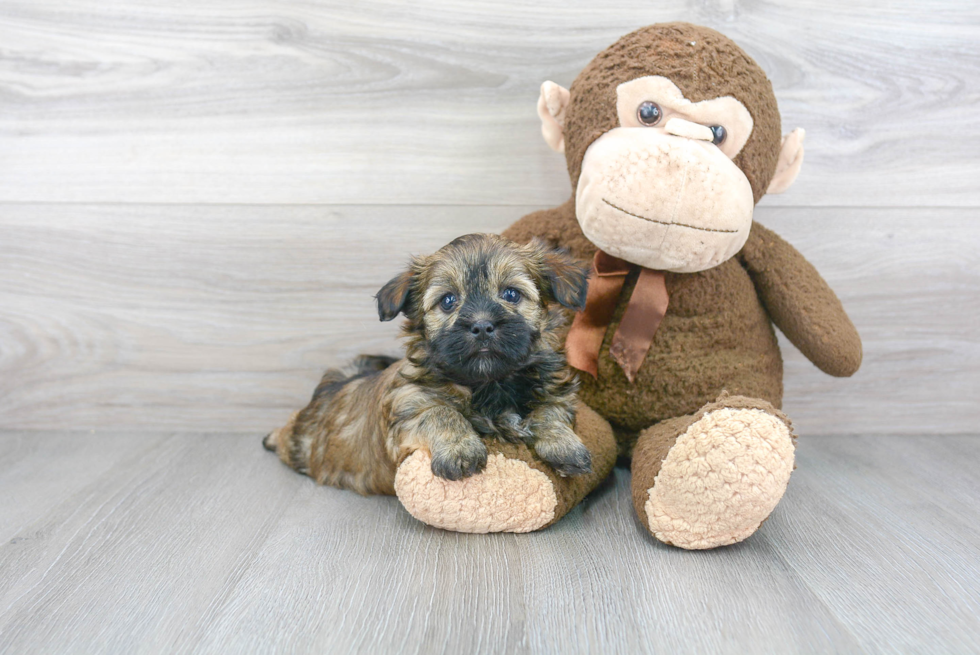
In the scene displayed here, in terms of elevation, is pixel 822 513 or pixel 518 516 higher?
pixel 518 516

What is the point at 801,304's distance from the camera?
1.86 meters

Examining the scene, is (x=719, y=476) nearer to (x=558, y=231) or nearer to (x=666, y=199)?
(x=666, y=199)

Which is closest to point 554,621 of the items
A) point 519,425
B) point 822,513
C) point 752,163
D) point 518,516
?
point 518,516

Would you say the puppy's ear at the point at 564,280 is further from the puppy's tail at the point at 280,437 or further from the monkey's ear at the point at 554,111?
the puppy's tail at the point at 280,437

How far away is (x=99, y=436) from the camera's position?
239 centimetres

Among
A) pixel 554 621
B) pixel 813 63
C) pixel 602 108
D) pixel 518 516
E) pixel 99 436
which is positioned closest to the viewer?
pixel 554 621

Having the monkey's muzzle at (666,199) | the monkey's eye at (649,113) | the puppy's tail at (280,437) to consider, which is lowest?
the puppy's tail at (280,437)

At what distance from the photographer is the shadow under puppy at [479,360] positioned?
4.92 ft

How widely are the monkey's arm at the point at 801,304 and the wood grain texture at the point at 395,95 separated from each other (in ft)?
1.34

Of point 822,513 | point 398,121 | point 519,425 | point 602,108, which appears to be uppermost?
point 602,108

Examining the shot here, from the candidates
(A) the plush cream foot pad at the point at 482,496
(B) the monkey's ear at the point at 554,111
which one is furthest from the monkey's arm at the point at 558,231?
(A) the plush cream foot pad at the point at 482,496

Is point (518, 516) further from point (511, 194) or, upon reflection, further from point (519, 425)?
point (511, 194)

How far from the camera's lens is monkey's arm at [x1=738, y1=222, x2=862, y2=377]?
1847mm

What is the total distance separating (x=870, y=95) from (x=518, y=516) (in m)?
1.70
